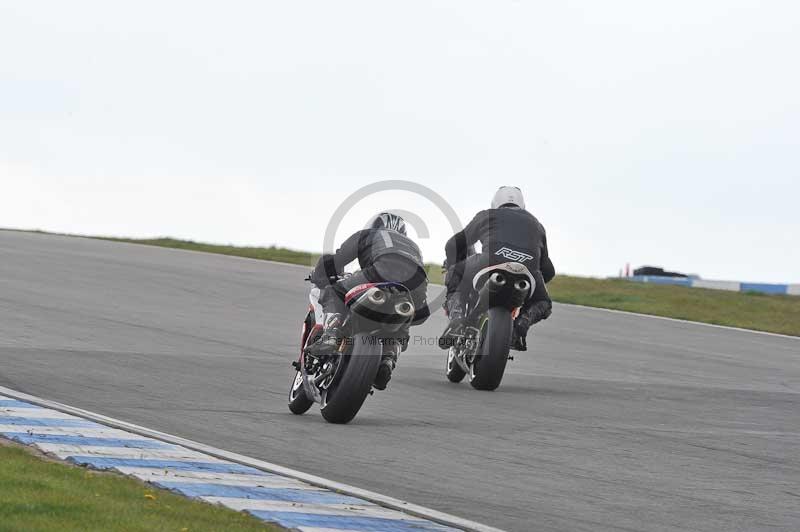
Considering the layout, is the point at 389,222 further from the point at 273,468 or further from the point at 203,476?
the point at 203,476

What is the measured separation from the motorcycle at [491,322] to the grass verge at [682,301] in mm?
8452

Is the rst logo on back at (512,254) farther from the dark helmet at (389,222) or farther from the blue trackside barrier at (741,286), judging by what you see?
the blue trackside barrier at (741,286)

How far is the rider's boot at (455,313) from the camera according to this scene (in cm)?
1149

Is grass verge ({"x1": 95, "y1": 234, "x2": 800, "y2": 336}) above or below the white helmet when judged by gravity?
below

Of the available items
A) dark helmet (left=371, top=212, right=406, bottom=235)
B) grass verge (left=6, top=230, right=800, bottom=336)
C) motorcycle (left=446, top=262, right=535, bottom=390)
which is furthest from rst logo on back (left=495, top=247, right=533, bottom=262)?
grass verge (left=6, top=230, right=800, bottom=336)

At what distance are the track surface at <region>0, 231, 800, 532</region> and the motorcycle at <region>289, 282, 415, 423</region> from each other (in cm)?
20

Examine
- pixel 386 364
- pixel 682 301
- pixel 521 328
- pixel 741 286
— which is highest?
pixel 741 286

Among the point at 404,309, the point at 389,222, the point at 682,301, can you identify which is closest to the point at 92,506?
the point at 404,309

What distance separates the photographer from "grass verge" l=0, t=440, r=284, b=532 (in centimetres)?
514

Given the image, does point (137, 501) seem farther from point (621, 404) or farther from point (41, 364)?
point (621, 404)

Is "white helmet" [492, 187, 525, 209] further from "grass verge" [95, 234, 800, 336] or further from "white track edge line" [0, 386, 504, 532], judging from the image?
"grass verge" [95, 234, 800, 336]

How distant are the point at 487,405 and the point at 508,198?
222cm

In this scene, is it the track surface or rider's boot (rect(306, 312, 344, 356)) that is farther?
rider's boot (rect(306, 312, 344, 356))

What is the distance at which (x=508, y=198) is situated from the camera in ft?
38.3
